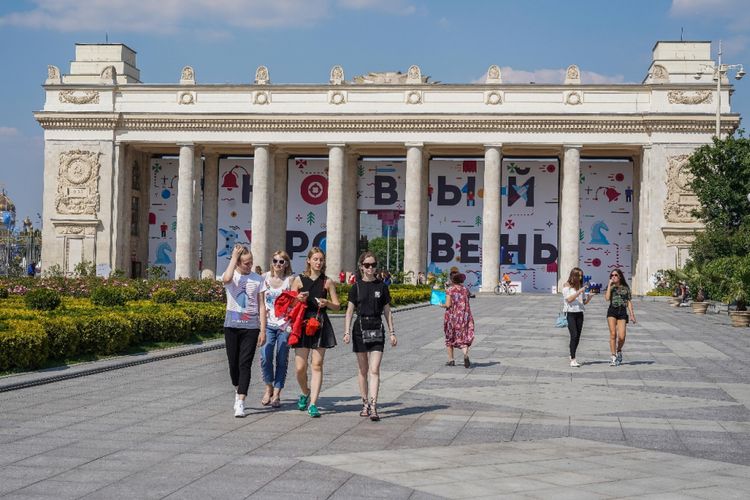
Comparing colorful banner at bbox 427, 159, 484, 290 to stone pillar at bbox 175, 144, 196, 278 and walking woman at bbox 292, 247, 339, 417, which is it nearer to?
stone pillar at bbox 175, 144, 196, 278

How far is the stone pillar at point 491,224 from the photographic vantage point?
62844 millimetres

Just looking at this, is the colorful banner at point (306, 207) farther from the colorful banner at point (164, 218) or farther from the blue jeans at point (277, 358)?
the blue jeans at point (277, 358)

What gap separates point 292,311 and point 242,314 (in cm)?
67

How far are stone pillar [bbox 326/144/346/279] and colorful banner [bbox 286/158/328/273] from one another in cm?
325

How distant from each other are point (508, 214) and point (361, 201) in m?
9.91

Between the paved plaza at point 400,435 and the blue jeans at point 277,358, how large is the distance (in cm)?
42

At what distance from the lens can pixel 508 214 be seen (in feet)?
216

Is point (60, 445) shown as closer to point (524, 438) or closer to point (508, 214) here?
point (524, 438)

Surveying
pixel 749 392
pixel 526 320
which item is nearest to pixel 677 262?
A: pixel 526 320

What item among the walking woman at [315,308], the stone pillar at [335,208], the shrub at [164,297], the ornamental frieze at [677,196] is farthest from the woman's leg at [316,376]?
the ornamental frieze at [677,196]

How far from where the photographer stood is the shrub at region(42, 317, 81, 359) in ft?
55.6

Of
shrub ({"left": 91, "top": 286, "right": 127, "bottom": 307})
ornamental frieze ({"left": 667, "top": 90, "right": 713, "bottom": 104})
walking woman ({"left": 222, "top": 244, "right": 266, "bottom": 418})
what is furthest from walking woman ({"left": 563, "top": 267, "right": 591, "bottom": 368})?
ornamental frieze ({"left": 667, "top": 90, "right": 713, "bottom": 104})

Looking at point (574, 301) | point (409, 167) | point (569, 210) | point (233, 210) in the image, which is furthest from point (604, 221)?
point (574, 301)

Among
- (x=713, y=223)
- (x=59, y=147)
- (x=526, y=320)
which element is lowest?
(x=526, y=320)
